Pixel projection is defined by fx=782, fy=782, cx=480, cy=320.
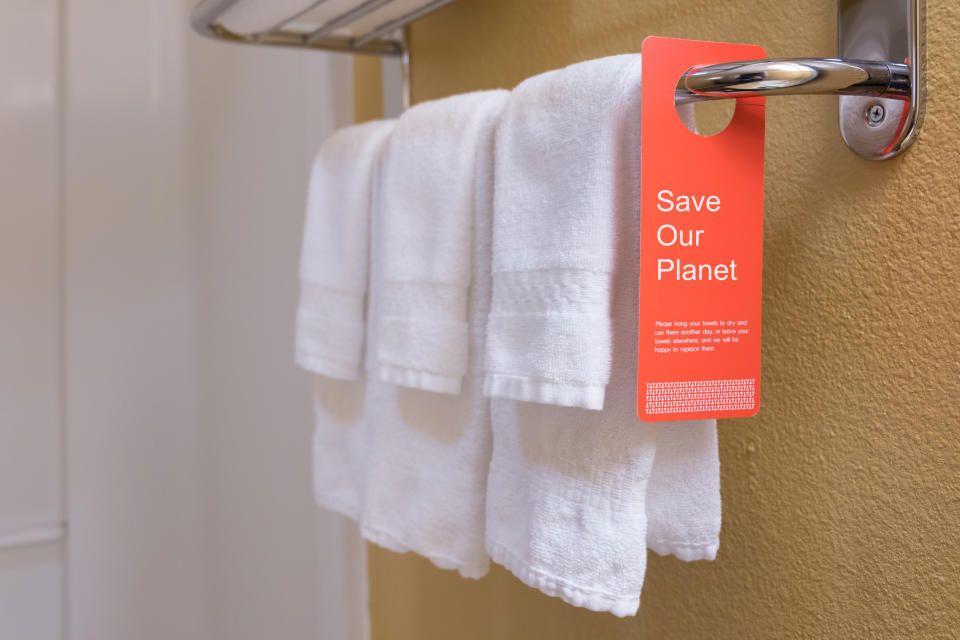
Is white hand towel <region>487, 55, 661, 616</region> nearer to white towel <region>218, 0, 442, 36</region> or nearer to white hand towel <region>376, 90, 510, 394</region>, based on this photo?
white hand towel <region>376, 90, 510, 394</region>

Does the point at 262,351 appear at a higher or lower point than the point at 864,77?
lower

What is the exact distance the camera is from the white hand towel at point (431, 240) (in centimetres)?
58

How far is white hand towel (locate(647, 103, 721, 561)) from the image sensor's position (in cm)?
49

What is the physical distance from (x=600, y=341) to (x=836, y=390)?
17cm

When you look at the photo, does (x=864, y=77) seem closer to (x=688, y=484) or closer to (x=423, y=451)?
(x=688, y=484)

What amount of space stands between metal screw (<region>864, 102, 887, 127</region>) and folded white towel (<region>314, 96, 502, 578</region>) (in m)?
0.25

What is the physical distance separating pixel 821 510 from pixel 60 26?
141 centimetres

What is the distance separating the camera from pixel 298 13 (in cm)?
76

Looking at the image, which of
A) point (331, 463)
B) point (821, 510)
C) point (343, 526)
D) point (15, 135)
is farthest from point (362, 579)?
point (15, 135)

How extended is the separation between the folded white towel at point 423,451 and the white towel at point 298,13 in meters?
0.22

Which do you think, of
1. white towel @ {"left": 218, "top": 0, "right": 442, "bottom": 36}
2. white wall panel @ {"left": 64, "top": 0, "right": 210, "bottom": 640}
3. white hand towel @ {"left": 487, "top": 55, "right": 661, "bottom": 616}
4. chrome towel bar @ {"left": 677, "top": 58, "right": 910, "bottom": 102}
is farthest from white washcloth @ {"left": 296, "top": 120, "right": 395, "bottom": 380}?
white wall panel @ {"left": 64, "top": 0, "right": 210, "bottom": 640}

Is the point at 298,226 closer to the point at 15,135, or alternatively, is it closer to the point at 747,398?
the point at 15,135

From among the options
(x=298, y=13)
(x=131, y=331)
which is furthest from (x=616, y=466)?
(x=131, y=331)

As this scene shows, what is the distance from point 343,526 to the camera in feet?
3.51
